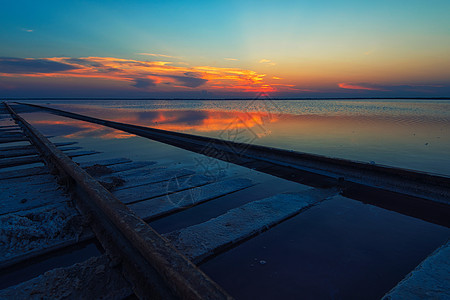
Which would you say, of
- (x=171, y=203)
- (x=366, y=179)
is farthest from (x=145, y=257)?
(x=366, y=179)

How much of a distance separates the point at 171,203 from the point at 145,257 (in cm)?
199

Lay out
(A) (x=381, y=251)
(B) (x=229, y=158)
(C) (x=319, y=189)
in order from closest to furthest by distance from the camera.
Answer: (A) (x=381, y=251) < (C) (x=319, y=189) < (B) (x=229, y=158)

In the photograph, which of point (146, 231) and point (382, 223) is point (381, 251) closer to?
point (382, 223)

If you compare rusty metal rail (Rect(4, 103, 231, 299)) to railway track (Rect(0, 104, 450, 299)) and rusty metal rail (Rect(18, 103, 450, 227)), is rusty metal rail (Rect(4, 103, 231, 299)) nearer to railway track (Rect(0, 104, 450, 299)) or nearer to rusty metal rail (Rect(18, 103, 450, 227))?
railway track (Rect(0, 104, 450, 299))

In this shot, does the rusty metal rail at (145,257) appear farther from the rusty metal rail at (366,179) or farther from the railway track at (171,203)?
the rusty metal rail at (366,179)

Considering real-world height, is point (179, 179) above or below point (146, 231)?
below

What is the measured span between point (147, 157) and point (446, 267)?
701 centimetres

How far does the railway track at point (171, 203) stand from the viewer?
1.60 metres

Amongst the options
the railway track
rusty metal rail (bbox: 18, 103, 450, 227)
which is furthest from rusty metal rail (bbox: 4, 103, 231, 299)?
rusty metal rail (bbox: 18, 103, 450, 227)

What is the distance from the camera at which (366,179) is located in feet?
15.0

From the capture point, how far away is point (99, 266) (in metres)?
1.92

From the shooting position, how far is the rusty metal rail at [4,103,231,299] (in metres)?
1.22

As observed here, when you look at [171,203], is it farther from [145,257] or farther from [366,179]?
[366,179]

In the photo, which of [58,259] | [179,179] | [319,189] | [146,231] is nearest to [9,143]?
[179,179]
